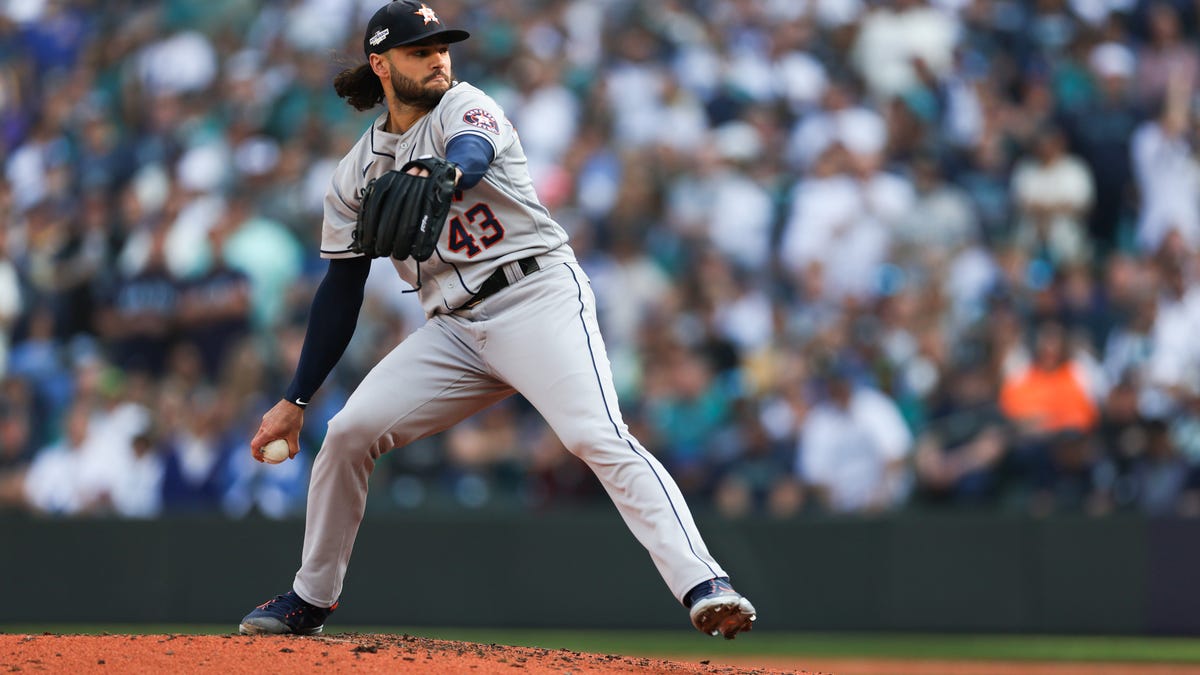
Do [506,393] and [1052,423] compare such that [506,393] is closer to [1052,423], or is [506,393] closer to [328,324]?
[328,324]

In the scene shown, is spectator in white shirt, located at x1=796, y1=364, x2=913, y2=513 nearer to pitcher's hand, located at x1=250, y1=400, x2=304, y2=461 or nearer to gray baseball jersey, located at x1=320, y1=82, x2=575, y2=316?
gray baseball jersey, located at x1=320, y1=82, x2=575, y2=316

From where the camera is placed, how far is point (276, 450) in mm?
4566

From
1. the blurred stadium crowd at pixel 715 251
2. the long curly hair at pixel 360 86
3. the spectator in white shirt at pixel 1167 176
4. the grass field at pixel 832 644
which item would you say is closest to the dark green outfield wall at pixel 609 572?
the grass field at pixel 832 644

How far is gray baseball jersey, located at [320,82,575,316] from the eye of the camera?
169 inches

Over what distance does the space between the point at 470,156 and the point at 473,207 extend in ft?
0.94

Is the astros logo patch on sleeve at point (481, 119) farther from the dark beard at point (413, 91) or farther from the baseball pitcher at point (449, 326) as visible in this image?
the dark beard at point (413, 91)

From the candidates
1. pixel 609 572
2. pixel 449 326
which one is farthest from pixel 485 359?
pixel 609 572

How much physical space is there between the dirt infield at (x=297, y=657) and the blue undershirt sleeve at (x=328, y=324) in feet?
2.41

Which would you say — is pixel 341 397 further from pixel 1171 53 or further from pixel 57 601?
pixel 1171 53

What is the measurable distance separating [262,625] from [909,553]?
197 inches

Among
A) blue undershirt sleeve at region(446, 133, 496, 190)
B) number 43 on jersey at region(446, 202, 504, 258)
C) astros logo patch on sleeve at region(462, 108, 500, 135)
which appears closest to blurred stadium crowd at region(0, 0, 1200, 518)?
number 43 on jersey at region(446, 202, 504, 258)

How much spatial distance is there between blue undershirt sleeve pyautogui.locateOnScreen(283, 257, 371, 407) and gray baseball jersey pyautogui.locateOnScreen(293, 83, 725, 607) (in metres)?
0.09

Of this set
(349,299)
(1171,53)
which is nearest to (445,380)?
(349,299)

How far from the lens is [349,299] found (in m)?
4.57
